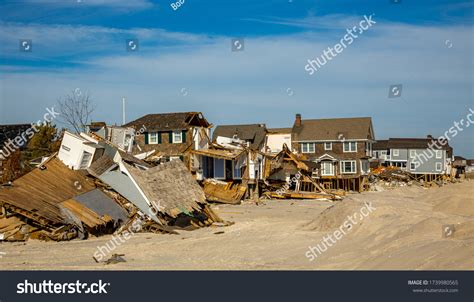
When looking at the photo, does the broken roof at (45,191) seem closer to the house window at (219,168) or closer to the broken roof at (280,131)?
the house window at (219,168)

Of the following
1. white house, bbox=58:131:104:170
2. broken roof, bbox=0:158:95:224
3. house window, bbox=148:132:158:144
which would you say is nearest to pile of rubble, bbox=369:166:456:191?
A: house window, bbox=148:132:158:144

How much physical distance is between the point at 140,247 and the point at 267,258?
227 inches

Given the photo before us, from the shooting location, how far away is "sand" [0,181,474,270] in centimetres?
1642

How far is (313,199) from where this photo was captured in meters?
48.7

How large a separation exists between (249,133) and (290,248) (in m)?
47.3

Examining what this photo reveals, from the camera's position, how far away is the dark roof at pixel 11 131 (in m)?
46.2

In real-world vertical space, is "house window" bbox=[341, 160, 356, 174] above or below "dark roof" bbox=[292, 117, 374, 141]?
below

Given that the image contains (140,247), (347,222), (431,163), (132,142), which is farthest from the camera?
(431,163)

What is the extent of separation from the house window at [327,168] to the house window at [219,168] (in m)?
22.7

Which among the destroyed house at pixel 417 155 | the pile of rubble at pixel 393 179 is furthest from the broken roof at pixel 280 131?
the destroyed house at pixel 417 155

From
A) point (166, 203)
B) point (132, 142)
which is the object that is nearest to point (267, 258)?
point (166, 203)

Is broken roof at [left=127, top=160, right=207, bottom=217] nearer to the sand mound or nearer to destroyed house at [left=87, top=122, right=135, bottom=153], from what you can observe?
destroyed house at [left=87, top=122, right=135, bottom=153]

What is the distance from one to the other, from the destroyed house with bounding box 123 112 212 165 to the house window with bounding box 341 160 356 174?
2447 cm

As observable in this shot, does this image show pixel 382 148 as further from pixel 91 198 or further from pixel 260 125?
pixel 91 198
